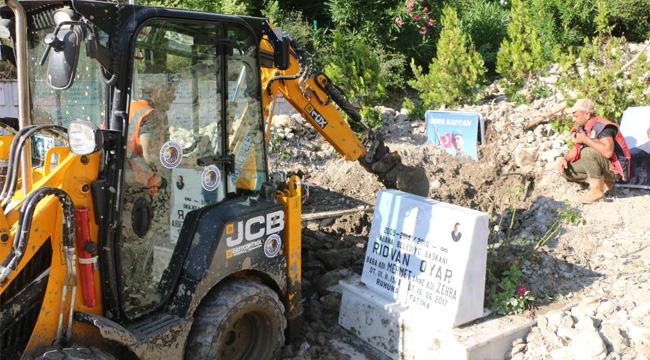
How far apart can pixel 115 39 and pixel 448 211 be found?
98.0 inches

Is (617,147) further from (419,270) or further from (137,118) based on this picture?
(137,118)

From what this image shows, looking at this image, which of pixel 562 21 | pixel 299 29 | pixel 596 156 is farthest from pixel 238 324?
pixel 562 21

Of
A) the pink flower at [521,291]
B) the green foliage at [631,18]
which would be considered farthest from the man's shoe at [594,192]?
the green foliage at [631,18]

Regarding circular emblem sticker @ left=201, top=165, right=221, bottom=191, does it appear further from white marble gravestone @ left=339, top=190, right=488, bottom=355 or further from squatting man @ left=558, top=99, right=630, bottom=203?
squatting man @ left=558, top=99, right=630, bottom=203

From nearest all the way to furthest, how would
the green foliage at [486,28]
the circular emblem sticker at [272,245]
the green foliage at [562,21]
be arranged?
the circular emblem sticker at [272,245], the green foliage at [562,21], the green foliage at [486,28]

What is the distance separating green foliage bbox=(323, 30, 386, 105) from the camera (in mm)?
10523

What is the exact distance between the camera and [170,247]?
353cm

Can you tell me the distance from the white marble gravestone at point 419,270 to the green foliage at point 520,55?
6460mm

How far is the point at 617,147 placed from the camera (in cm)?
666

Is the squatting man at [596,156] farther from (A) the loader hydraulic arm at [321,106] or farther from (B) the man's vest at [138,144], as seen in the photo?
(B) the man's vest at [138,144]

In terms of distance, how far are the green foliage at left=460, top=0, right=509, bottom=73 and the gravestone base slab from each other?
10100 millimetres

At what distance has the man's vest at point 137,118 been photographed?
316 centimetres

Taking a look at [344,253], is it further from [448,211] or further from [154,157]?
[154,157]

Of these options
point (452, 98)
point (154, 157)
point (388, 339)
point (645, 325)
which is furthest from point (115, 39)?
point (452, 98)
